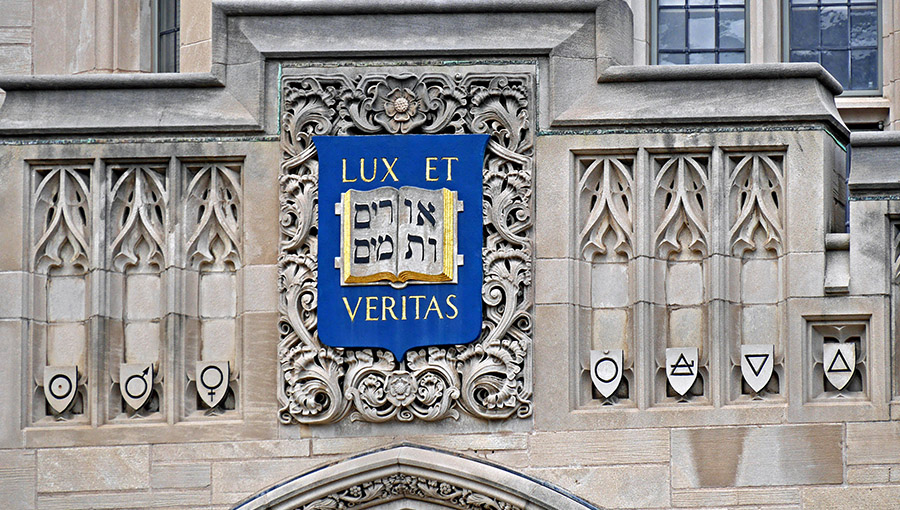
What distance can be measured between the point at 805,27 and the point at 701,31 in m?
0.78

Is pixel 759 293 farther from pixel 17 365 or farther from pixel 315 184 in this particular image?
pixel 17 365

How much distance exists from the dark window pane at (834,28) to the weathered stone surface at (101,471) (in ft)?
20.3

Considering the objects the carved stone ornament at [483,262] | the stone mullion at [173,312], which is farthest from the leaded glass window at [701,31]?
the stone mullion at [173,312]

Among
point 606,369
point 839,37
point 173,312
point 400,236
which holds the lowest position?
point 606,369

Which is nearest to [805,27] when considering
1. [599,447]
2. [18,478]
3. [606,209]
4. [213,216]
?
[606,209]

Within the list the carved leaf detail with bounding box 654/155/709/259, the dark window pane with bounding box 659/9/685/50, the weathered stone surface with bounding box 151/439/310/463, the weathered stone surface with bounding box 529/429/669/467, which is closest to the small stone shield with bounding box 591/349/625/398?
the weathered stone surface with bounding box 529/429/669/467

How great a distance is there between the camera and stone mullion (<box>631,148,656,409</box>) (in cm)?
1546

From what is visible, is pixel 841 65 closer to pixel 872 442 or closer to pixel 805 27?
pixel 805 27

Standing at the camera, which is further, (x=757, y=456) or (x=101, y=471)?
(x=101, y=471)

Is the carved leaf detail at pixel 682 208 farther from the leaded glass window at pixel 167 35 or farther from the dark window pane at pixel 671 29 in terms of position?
the leaded glass window at pixel 167 35

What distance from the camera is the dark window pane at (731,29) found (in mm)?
18281

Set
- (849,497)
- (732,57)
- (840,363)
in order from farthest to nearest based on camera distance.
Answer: (732,57), (840,363), (849,497)

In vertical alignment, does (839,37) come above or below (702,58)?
above

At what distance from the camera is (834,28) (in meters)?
18.4
